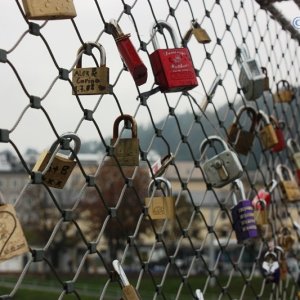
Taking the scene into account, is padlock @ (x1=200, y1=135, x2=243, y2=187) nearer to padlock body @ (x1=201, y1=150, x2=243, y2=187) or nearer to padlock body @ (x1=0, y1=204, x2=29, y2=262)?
padlock body @ (x1=201, y1=150, x2=243, y2=187)

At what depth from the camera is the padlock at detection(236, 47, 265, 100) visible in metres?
0.80

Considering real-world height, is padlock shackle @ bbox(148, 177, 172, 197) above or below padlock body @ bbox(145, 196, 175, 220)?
above

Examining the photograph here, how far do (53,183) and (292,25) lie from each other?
2.44 ft

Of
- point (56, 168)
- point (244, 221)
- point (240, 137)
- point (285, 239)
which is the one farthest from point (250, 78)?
point (56, 168)

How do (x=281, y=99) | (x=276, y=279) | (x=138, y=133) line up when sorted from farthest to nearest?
(x=281, y=99) → (x=276, y=279) → (x=138, y=133)

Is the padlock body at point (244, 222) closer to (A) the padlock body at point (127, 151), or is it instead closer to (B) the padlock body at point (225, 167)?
A: (B) the padlock body at point (225, 167)

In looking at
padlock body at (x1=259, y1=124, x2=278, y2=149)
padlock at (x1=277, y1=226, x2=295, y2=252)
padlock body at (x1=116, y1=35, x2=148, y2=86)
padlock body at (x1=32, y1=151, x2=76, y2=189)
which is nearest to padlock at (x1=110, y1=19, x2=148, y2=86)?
padlock body at (x1=116, y1=35, x2=148, y2=86)

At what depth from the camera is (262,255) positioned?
92 centimetres

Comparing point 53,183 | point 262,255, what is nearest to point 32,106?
point 53,183

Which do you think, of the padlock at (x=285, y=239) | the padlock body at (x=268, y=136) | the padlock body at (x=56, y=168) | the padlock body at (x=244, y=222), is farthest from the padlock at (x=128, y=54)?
the padlock at (x=285, y=239)

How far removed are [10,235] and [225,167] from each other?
357 millimetres

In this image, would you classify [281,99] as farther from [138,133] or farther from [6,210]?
[6,210]

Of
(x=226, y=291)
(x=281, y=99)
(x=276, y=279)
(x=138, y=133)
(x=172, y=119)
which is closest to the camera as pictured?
(x=138, y=133)

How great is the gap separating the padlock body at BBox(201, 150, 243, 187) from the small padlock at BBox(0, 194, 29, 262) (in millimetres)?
342
